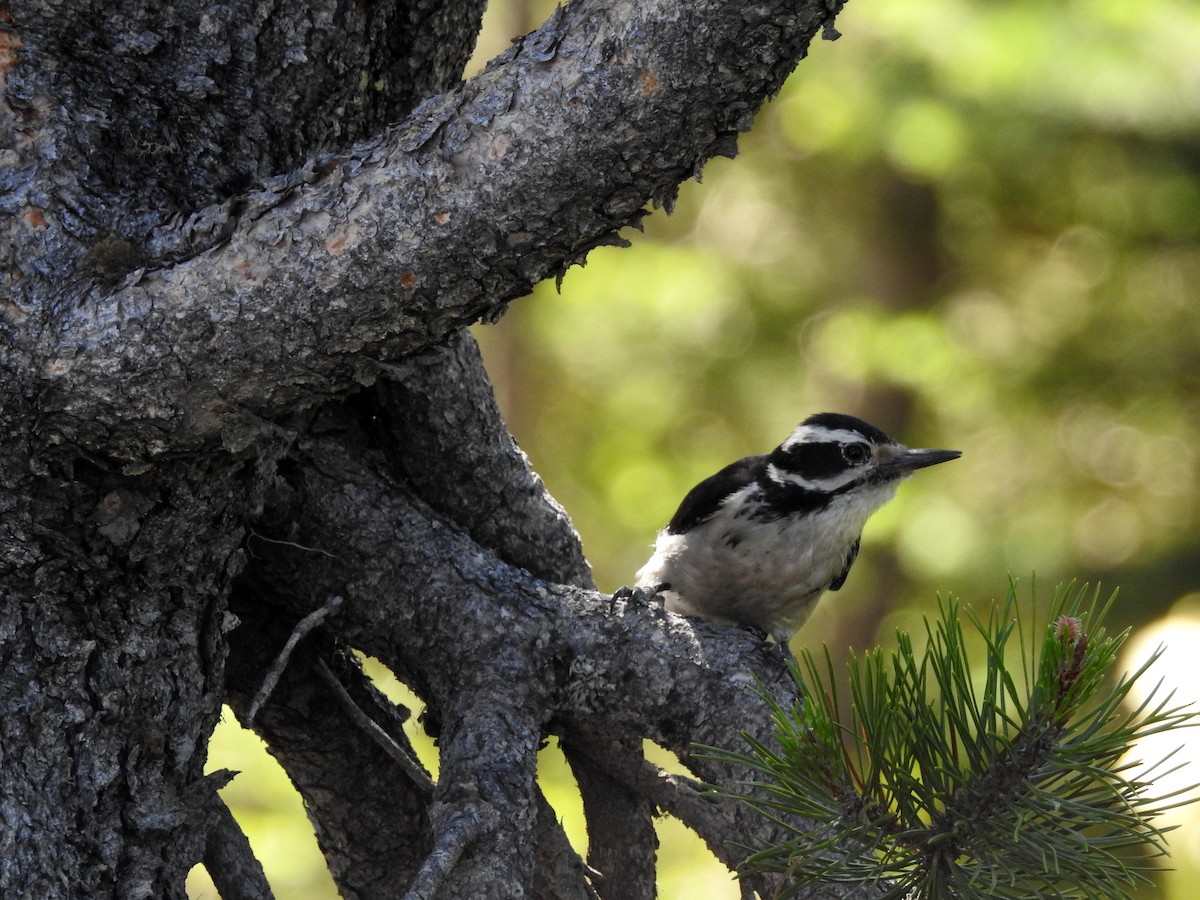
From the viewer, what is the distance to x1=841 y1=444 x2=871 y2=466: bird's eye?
4.38 meters

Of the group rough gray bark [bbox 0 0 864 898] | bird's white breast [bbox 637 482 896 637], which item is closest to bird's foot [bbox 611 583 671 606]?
rough gray bark [bbox 0 0 864 898]

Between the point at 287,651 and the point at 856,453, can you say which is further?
the point at 856,453

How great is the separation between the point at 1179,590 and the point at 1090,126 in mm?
2709

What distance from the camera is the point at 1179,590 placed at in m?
7.57

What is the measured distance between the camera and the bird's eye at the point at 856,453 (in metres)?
4.38

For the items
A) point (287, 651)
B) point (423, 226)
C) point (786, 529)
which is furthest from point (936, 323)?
point (423, 226)

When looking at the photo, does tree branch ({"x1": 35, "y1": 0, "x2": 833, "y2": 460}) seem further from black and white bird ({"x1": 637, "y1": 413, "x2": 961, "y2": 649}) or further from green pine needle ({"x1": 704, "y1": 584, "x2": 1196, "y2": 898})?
black and white bird ({"x1": 637, "y1": 413, "x2": 961, "y2": 649})

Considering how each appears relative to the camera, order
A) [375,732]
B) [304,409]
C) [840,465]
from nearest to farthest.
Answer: [304,409] → [375,732] → [840,465]

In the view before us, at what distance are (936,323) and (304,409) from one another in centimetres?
600

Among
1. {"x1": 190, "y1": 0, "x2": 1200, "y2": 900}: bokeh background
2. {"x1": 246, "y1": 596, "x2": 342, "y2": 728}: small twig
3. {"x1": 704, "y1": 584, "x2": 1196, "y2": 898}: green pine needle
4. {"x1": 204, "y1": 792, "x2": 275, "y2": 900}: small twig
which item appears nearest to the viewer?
{"x1": 704, "y1": 584, "x2": 1196, "y2": 898}: green pine needle

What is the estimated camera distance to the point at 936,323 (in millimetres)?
7676

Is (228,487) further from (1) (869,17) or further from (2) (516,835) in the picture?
(1) (869,17)

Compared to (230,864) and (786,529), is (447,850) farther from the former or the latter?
(786,529)

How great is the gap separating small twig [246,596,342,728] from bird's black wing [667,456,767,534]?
2018 millimetres
